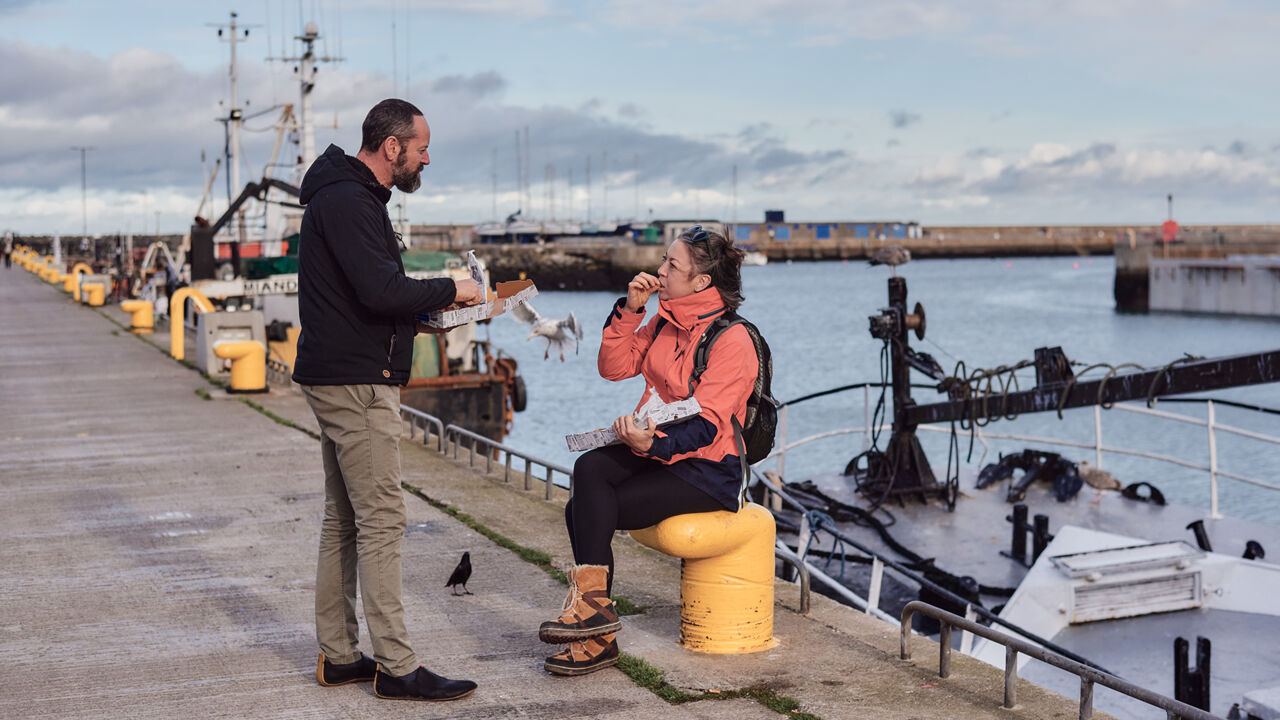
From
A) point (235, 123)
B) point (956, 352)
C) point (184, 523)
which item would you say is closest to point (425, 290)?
point (184, 523)

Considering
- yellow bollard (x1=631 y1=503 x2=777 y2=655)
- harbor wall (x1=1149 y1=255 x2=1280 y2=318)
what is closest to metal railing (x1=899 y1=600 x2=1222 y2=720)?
yellow bollard (x1=631 y1=503 x2=777 y2=655)

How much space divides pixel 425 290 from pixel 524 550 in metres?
3.05

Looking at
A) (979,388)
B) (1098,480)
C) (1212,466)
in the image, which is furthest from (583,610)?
(1098,480)

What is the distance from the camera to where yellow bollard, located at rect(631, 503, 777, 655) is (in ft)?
16.1

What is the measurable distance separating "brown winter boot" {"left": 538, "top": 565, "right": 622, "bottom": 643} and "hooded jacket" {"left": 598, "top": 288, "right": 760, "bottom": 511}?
0.52 meters

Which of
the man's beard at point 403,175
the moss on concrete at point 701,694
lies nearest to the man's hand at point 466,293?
the man's beard at point 403,175

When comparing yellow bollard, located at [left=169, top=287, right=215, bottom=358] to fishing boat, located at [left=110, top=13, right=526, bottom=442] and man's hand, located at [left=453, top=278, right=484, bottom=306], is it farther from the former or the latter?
man's hand, located at [left=453, top=278, right=484, bottom=306]

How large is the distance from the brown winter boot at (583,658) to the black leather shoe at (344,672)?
0.70 meters

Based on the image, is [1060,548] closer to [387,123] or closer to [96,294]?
[387,123]

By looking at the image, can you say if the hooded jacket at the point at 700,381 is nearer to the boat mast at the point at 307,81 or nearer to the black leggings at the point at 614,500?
the black leggings at the point at 614,500

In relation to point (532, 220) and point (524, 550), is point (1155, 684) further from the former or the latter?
point (532, 220)

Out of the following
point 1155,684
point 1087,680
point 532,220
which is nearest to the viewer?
point 1087,680

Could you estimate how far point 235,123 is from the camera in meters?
41.9

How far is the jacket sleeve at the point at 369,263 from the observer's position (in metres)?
4.16
